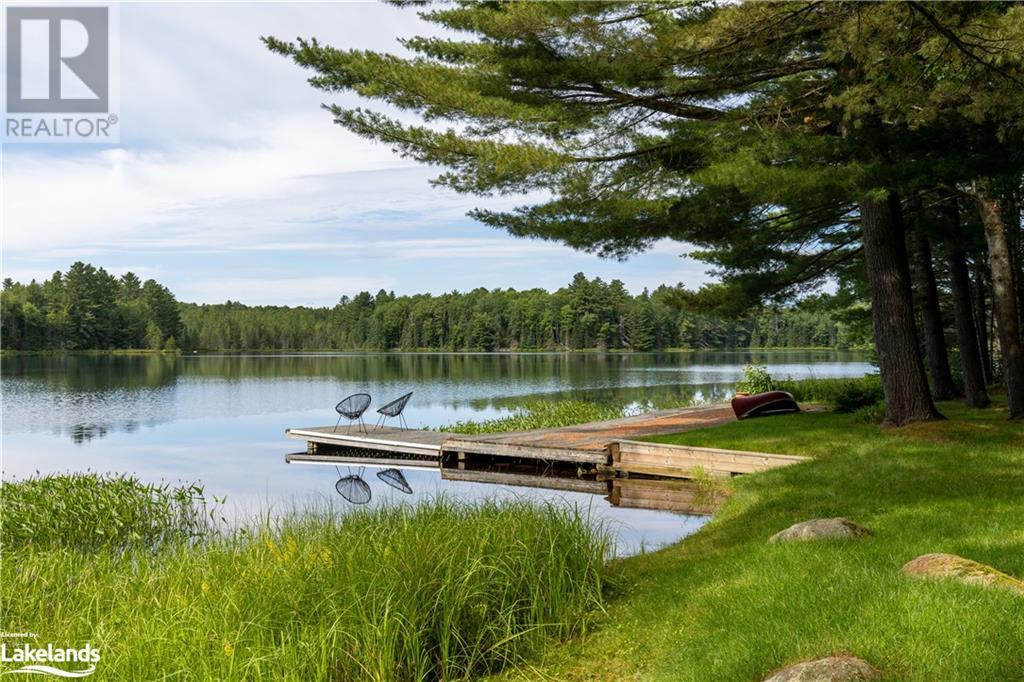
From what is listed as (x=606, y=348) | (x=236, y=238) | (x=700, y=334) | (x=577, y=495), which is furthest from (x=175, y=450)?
(x=700, y=334)

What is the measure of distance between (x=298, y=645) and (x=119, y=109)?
445cm

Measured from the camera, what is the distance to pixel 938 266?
1814 cm

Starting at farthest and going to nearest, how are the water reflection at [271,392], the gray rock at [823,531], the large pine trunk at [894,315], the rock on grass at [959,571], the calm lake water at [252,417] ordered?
the water reflection at [271,392], the calm lake water at [252,417], the large pine trunk at [894,315], the gray rock at [823,531], the rock on grass at [959,571]

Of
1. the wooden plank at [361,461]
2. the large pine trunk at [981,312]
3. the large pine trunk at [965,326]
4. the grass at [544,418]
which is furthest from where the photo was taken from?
the grass at [544,418]

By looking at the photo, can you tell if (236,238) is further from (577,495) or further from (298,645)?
(298,645)

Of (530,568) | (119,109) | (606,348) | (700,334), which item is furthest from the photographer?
(700,334)

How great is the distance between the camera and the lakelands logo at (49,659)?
3.65m

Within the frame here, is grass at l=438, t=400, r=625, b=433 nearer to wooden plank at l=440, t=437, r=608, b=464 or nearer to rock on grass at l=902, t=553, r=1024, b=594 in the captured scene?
wooden plank at l=440, t=437, r=608, b=464

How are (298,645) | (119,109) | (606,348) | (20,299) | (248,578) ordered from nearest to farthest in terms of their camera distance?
(298,645), (248,578), (119,109), (20,299), (606,348)

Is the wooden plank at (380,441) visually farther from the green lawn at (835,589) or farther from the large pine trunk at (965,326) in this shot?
the large pine trunk at (965,326)

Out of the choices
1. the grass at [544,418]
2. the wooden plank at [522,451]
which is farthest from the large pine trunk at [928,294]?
the grass at [544,418]

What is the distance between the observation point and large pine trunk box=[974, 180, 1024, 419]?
10703 mm

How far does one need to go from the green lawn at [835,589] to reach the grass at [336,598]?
15.3 inches

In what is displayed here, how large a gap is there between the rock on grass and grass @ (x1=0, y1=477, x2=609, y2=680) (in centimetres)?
187
